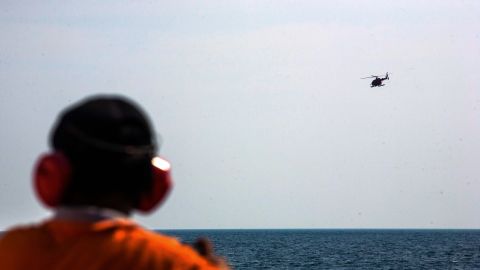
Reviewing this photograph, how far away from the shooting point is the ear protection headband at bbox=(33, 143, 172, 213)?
2064 millimetres

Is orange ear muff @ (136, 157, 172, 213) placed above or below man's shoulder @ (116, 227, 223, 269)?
above

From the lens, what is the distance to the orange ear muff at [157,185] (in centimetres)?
A: 214

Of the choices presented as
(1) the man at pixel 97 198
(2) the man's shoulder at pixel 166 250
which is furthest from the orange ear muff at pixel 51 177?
(2) the man's shoulder at pixel 166 250

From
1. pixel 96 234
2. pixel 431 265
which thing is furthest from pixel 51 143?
pixel 431 265

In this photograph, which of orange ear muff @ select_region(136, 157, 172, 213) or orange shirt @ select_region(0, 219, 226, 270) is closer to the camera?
orange shirt @ select_region(0, 219, 226, 270)

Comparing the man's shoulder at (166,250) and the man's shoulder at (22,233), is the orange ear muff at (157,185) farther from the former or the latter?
the man's shoulder at (22,233)

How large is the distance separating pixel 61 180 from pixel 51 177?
0.02 meters

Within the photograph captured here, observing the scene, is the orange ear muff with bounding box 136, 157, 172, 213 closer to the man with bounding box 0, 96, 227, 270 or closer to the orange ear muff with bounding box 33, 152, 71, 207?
the man with bounding box 0, 96, 227, 270

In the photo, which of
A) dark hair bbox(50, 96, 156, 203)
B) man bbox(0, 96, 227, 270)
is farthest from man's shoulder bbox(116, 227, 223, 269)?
dark hair bbox(50, 96, 156, 203)

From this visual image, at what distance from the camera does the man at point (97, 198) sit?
80.1 inches

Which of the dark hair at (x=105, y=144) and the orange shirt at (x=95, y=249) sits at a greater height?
the dark hair at (x=105, y=144)

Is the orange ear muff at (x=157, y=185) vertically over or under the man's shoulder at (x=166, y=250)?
over

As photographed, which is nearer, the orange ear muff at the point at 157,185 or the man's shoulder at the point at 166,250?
the man's shoulder at the point at 166,250

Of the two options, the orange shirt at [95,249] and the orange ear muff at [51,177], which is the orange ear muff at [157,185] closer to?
the orange shirt at [95,249]
